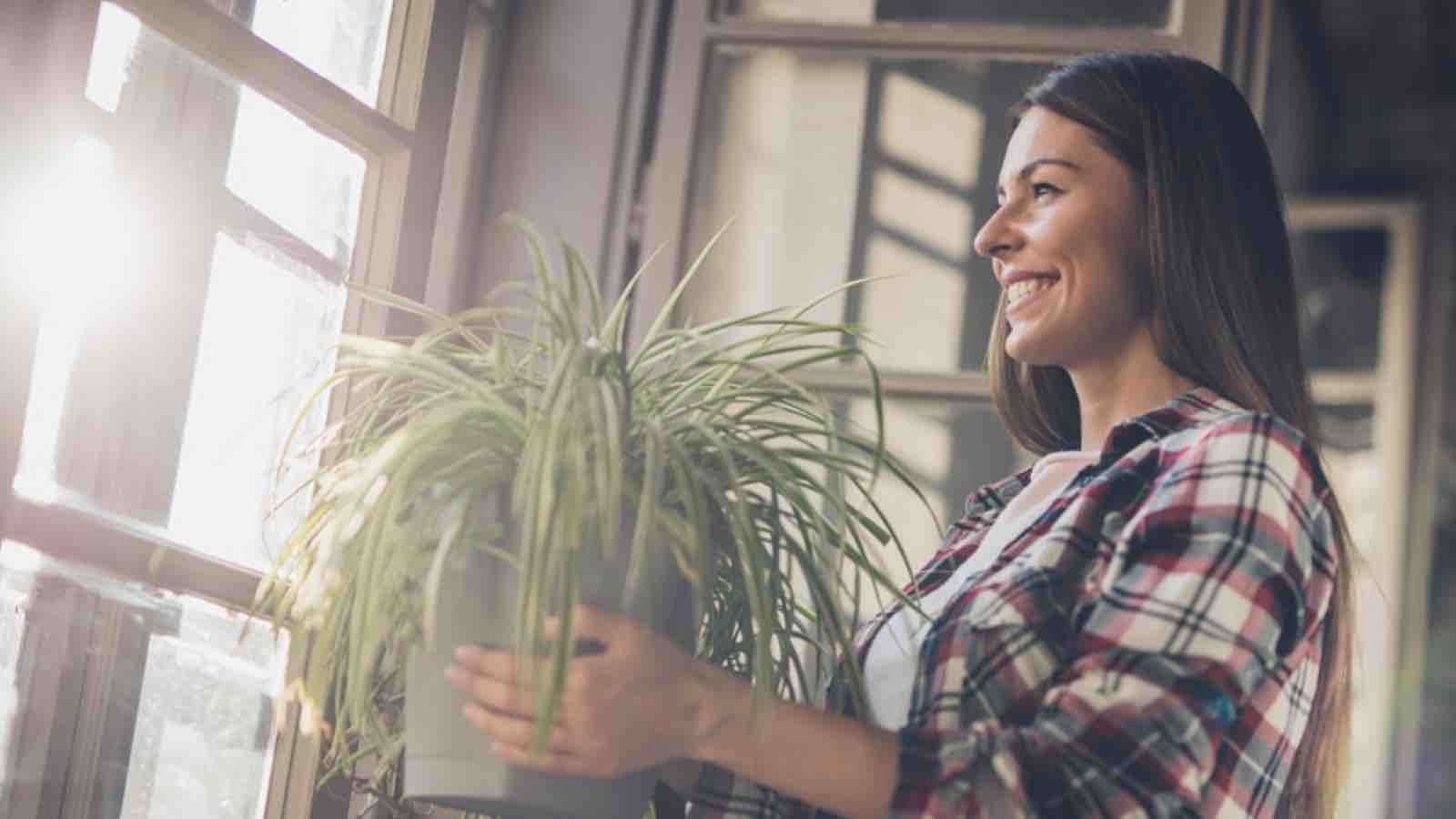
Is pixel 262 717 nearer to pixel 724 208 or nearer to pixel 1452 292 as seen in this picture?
pixel 724 208

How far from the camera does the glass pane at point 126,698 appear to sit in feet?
4.88

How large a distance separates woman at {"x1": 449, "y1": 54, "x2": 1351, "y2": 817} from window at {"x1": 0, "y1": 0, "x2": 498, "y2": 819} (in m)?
0.37

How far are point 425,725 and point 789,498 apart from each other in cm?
31

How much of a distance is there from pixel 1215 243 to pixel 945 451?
2.40ft

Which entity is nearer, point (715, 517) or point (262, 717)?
point (715, 517)

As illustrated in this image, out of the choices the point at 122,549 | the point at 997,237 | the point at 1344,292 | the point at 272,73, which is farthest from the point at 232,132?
the point at 1344,292

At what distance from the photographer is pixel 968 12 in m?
2.30

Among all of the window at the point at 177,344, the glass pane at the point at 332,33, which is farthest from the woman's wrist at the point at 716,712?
the glass pane at the point at 332,33

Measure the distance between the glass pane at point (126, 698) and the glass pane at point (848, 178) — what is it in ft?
2.57

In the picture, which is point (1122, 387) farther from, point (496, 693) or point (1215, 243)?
point (496, 693)

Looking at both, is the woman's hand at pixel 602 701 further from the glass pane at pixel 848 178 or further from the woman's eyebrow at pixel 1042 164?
the glass pane at pixel 848 178

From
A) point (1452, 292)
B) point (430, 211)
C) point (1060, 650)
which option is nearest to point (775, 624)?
point (1060, 650)

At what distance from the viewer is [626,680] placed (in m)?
1.18

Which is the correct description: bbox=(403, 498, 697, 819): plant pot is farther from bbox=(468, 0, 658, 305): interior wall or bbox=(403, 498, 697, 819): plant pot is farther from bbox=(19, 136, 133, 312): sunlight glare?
bbox=(468, 0, 658, 305): interior wall
